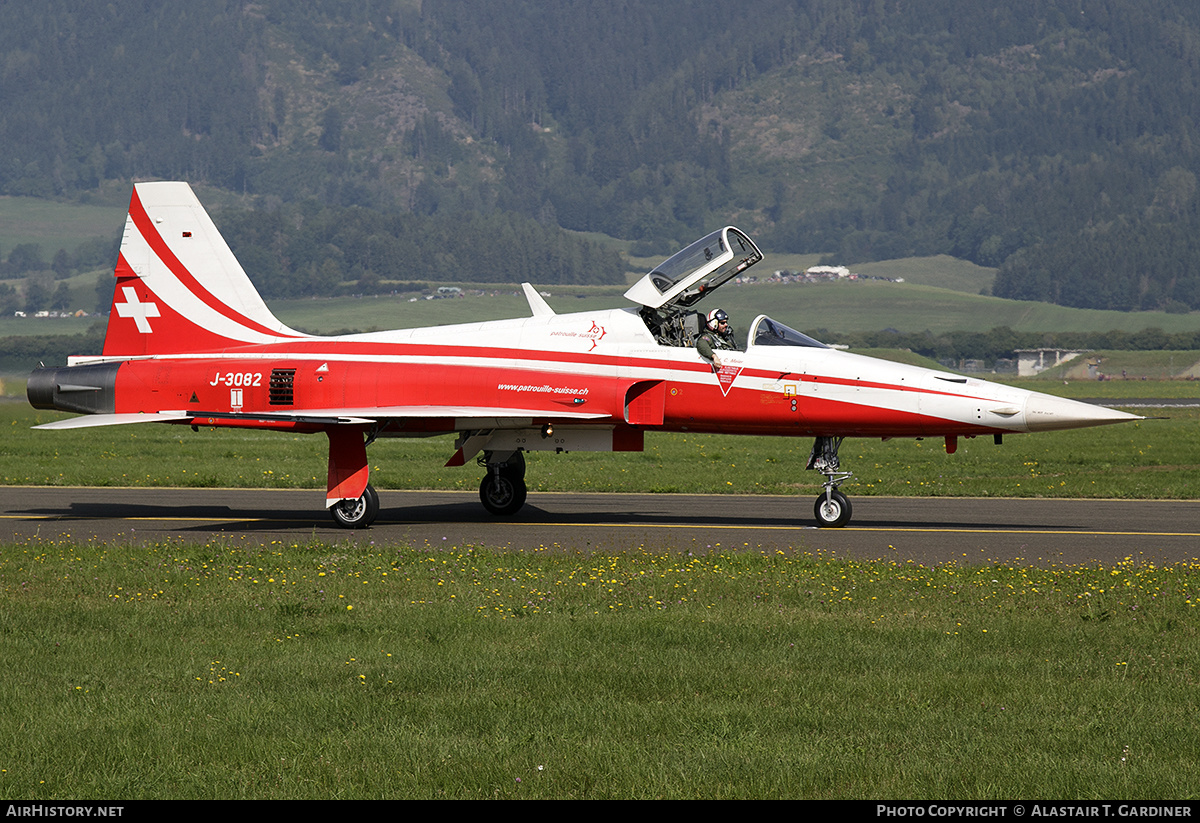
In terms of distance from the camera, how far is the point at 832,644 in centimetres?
1036

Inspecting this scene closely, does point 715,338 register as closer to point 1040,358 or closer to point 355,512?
point 355,512

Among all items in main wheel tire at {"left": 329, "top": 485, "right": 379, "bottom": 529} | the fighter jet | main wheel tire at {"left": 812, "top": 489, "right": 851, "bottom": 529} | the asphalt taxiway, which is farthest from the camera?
main wheel tire at {"left": 329, "top": 485, "right": 379, "bottom": 529}

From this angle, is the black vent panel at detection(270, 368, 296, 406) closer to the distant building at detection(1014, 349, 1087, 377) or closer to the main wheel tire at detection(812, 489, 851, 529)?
the main wheel tire at detection(812, 489, 851, 529)

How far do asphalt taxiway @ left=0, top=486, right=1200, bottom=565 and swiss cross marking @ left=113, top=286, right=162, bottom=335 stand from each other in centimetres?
287

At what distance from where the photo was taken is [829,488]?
→ 61.1 ft

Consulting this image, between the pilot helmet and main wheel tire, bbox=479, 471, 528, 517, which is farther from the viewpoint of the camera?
main wheel tire, bbox=479, 471, 528, 517

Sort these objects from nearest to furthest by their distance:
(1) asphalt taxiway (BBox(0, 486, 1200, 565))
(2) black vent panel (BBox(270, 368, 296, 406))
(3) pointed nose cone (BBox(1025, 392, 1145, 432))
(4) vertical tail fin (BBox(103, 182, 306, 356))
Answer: (1) asphalt taxiway (BBox(0, 486, 1200, 565)), (3) pointed nose cone (BBox(1025, 392, 1145, 432)), (2) black vent panel (BBox(270, 368, 296, 406)), (4) vertical tail fin (BBox(103, 182, 306, 356))

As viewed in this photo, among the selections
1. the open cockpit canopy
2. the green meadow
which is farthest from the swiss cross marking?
the open cockpit canopy

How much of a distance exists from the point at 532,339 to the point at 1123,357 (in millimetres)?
142390

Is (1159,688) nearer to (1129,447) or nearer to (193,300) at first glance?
(193,300)

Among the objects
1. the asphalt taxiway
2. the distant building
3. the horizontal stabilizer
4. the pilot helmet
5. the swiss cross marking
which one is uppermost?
the distant building

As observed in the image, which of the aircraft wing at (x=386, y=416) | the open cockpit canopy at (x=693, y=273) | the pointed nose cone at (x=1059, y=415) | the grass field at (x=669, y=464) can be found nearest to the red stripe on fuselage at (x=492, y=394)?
the aircraft wing at (x=386, y=416)

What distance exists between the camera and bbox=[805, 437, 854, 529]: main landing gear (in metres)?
18.4
